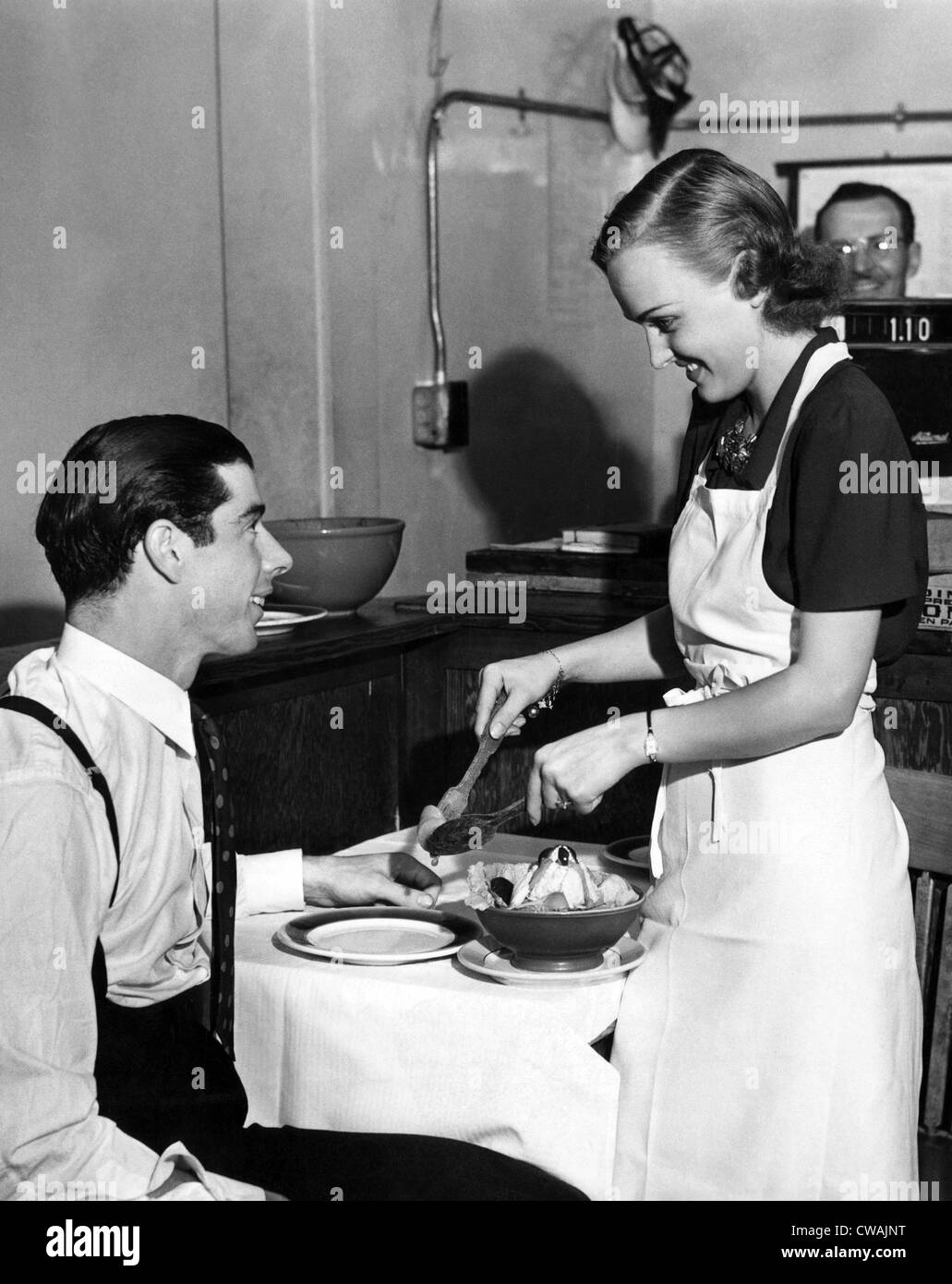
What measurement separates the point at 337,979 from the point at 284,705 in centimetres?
99

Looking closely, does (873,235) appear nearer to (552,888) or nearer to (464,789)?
(464,789)

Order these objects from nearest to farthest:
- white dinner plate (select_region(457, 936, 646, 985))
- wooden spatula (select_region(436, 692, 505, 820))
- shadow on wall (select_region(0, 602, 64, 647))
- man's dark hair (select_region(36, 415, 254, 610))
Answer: man's dark hair (select_region(36, 415, 254, 610)), white dinner plate (select_region(457, 936, 646, 985)), wooden spatula (select_region(436, 692, 505, 820)), shadow on wall (select_region(0, 602, 64, 647))

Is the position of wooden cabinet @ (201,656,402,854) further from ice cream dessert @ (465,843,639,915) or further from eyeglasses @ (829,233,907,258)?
eyeglasses @ (829,233,907,258)

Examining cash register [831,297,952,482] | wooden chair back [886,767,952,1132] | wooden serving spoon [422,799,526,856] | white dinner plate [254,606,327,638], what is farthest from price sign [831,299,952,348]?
wooden serving spoon [422,799,526,856]

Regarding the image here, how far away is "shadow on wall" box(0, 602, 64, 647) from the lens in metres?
3.46

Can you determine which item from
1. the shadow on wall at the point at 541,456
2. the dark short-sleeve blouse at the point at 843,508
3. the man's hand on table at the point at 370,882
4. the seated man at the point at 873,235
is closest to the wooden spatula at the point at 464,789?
Result: the man's hand on table at the point at 370,882

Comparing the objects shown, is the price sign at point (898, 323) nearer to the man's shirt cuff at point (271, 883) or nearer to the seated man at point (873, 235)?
the seated man at point (873, 235)

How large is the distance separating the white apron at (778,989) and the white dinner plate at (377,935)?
0.83 feet

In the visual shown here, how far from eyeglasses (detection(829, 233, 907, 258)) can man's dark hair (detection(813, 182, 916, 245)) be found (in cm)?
4

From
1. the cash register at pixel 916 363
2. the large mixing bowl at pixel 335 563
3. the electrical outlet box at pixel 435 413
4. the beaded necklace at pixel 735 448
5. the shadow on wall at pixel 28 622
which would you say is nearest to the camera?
the beaded necklace at pixel 735 448

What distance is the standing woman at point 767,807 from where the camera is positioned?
1.94 meters

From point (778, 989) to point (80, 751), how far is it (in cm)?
89
